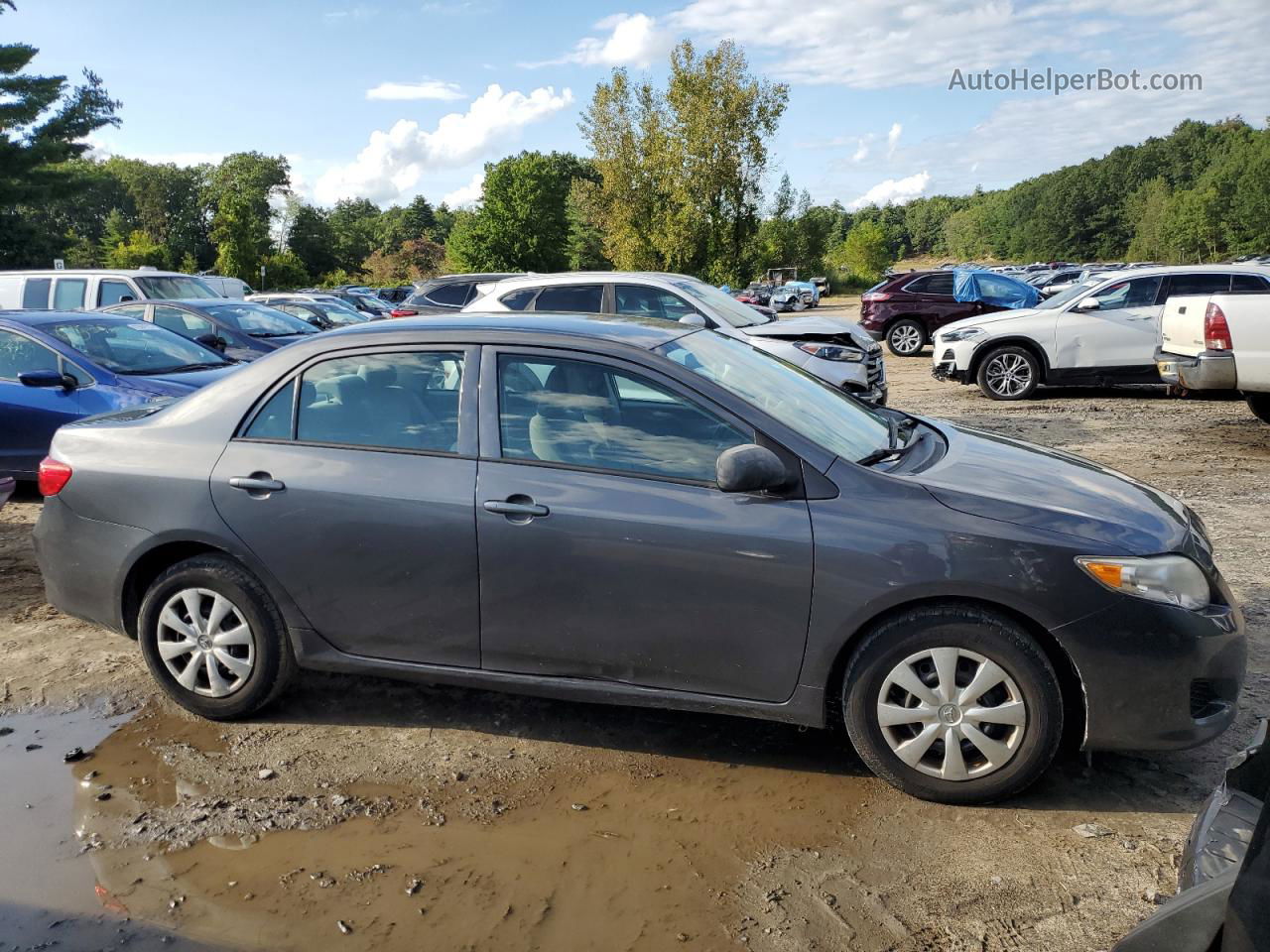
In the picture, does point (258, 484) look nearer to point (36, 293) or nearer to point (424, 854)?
point (424, 854)

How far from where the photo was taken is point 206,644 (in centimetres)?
414

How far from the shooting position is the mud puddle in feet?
9.57

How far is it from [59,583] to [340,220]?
126 m

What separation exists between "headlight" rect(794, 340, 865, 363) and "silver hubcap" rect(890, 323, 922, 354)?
1045cm

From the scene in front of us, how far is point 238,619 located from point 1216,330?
853cm

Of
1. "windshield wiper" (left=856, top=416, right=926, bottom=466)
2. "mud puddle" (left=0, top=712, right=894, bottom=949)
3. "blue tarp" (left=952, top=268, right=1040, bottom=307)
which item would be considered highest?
"blue tarp" (left=952, top=268, right=1040, bottom=307)

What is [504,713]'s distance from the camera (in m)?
4.30

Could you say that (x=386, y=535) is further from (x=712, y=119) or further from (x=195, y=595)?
(x=712, y=119)

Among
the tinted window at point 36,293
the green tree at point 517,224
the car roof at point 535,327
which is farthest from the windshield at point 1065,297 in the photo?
the green tree at point 517,224

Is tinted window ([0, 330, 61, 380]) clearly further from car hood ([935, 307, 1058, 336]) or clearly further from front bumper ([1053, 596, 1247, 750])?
car hood ([935, 307, 1058, 336])

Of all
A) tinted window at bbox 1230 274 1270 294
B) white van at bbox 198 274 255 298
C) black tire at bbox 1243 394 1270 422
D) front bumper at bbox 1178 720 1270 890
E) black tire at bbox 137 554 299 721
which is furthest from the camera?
white van at bbox 198 274 255 298

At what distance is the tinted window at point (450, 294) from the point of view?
14.9 m

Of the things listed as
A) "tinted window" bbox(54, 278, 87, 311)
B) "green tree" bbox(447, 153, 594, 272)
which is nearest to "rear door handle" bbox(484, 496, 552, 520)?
"tinted window" bbox(54, 278, 87, 311)

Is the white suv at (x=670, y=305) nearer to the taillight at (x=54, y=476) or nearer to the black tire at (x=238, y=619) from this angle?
the taillight at (x=54, y=476)
